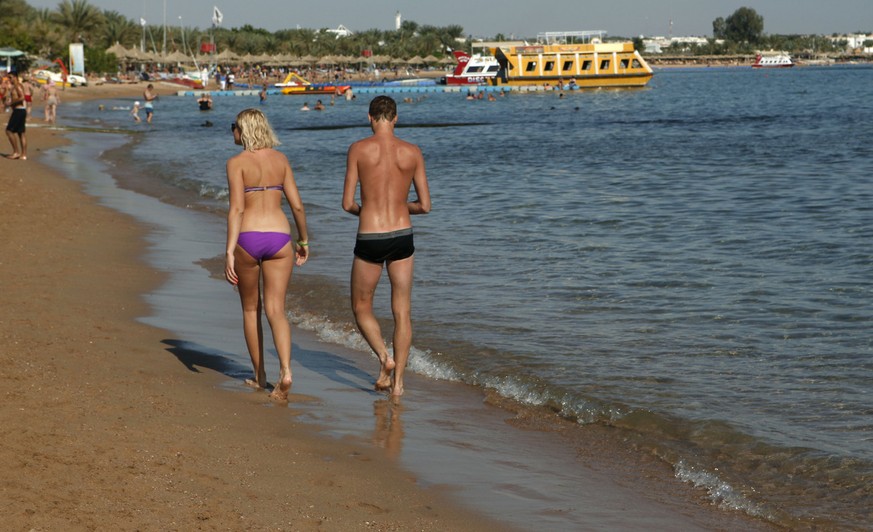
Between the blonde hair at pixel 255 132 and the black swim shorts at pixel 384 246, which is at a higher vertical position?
the blonde hair at pixel 255 132

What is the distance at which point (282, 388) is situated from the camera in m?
6.16

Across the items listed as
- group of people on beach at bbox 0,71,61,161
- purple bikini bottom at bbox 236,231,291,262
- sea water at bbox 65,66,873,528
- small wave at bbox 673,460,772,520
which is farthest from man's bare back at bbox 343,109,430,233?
group of people on beach at bbox 0,71,61,161

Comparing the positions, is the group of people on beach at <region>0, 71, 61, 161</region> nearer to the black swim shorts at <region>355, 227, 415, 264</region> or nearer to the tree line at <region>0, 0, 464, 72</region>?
the black swim shorts at <region>355, 227, 415, 264</region>

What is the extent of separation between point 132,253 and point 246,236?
238 inches

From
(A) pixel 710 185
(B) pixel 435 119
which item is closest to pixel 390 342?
(A) pixel 710 185

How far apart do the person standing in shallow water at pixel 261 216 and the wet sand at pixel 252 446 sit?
692 mm

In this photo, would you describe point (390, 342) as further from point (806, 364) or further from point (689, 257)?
point (689, 257)

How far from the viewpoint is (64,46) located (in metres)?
89.3

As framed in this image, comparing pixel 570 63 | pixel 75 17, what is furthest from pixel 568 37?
pixel 75 17

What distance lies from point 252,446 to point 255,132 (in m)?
1.83

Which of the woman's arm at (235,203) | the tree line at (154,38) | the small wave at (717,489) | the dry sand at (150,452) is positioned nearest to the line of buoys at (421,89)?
the tree line at (154,38)

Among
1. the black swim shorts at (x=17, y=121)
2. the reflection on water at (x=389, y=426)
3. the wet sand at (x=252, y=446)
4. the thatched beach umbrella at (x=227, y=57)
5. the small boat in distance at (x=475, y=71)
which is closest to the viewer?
the wet sand at (x=252, y=446)

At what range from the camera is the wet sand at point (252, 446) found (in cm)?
428

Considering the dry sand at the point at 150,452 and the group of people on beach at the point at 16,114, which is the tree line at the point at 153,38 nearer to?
the group of people on beach at the point at 16,114
